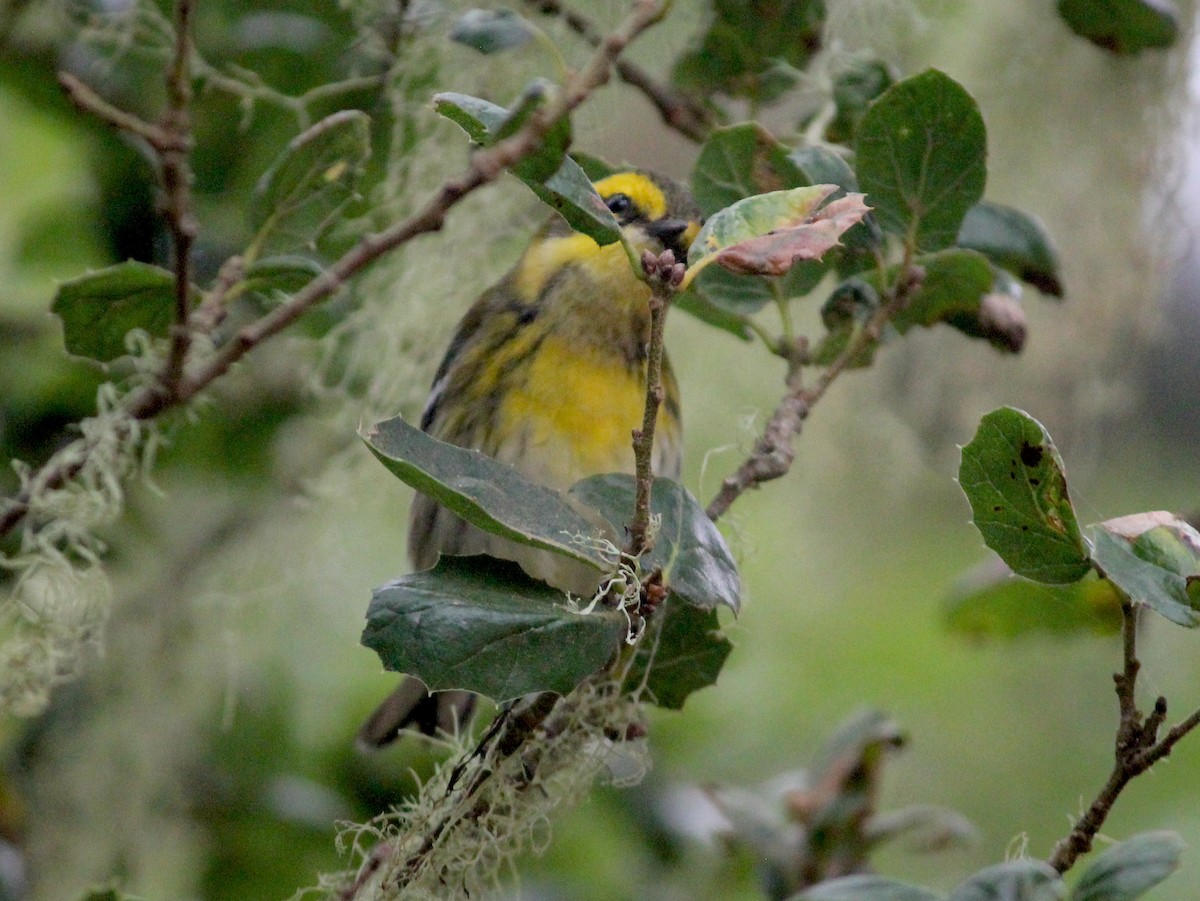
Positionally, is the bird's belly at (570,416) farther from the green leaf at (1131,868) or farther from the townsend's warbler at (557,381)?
the green leaf at (1131,868)

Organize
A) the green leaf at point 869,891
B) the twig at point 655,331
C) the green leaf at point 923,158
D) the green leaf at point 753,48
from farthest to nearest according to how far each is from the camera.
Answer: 1. the green leaf at point 753,48
2. the green leaf at point 923,158
3. the green leaf at point 869,891
4. the twig at point 655,331

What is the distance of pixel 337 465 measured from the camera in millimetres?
2002

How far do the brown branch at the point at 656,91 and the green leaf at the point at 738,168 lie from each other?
41 centimetres

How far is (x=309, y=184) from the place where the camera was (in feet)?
4.56

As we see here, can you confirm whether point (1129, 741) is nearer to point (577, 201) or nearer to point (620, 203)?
point (577, 201)

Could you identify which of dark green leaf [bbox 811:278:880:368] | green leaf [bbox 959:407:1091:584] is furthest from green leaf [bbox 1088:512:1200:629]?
dark green leaf [bbox 811:278:880:368]

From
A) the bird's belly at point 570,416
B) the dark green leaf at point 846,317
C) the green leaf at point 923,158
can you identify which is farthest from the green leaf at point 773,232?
the bird's belly at point 570,416

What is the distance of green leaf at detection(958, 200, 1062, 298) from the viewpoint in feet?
5.08

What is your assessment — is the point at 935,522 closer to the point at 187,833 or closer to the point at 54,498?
the point at 187,833

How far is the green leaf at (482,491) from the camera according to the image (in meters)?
1.00

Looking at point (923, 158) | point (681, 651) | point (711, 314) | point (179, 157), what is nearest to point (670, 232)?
point (711, 314)

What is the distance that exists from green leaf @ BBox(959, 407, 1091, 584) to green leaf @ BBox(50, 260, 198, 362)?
0.76 m

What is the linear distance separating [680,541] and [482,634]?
0.54 ft

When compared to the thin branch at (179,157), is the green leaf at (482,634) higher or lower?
lower
